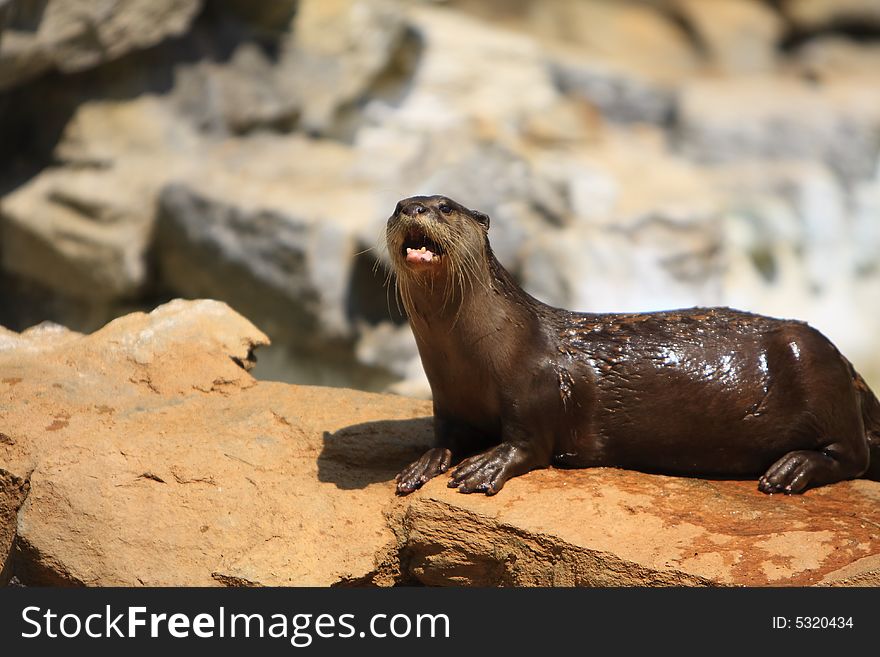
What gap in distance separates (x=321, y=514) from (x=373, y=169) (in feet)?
21.5

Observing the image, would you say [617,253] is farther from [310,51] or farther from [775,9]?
[775,9]

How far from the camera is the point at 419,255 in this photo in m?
4.39

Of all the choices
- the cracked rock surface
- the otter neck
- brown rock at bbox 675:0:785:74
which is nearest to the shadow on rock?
the cracked rock surface

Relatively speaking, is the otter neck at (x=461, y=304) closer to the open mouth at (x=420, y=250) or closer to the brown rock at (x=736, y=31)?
the open mouth at (x=420, y=250)

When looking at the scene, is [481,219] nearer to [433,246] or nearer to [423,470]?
[433,246]

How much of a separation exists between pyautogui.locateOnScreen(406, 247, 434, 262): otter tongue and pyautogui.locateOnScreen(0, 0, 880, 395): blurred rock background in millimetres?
4515

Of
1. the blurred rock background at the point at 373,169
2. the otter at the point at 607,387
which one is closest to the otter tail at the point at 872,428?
the otter at the point at 607,387

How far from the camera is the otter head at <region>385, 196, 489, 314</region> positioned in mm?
4391

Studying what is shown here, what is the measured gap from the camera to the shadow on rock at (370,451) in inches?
180

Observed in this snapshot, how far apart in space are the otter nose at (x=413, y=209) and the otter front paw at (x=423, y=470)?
91 cm

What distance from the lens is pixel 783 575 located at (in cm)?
377

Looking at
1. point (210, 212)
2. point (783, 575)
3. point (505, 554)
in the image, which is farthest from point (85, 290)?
point (783, 575)

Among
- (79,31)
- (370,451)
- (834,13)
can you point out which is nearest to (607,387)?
(370,451)

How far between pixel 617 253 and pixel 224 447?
650cm
